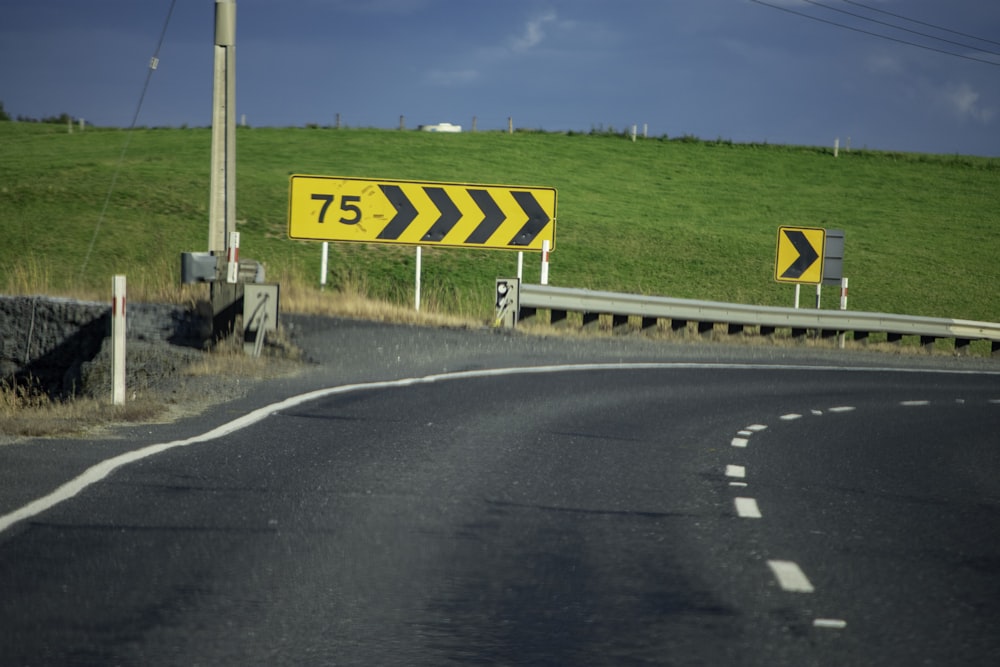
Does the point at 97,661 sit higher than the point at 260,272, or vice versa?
the point at 260,272

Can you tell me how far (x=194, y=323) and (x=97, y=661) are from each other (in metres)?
13.8

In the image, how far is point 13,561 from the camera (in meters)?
6.05

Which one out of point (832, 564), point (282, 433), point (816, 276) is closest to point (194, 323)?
point (282, 433)

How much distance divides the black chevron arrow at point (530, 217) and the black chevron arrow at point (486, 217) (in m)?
0.46

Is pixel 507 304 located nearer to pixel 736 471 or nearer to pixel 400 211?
pixel 400 211

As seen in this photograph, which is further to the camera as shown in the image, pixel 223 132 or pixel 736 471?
pixel 223 132

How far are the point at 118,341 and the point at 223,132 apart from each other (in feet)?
23.6

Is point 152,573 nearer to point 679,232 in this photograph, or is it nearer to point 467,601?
point 467,601

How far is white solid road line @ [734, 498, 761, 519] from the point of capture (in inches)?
307

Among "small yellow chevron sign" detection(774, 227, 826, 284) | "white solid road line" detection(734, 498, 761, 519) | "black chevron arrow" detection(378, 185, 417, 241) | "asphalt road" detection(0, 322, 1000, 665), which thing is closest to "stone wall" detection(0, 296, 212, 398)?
"asphalt road" detection(0, 322, 1000, 665)

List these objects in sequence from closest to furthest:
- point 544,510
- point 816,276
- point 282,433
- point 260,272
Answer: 1. point 544,510
2. point 282,433
3. point 260,272
4. point 816,276

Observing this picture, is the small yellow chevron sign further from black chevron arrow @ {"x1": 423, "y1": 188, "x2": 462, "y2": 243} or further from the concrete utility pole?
the concrete utility pole

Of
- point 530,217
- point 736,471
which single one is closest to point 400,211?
point 530,217

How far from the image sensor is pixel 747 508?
8047 millimetres
